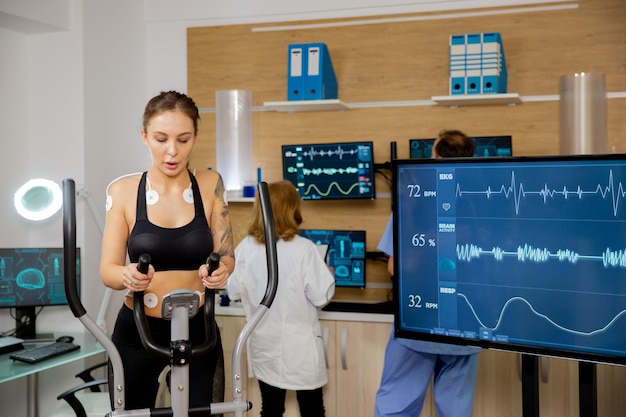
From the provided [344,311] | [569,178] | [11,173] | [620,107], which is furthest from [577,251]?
[11,173]

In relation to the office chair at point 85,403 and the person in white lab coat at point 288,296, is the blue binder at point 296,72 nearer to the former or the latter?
the person in white lab coat at point 288,296

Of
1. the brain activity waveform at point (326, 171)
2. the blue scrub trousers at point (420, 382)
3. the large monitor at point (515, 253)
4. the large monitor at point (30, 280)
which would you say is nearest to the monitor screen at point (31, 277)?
the large monitor at point (30, 280)

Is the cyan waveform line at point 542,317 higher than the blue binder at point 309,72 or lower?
lower

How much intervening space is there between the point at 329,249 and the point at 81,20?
1.85 metres

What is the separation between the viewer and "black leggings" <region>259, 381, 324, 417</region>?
3.43m

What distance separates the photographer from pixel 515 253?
2.20 meters

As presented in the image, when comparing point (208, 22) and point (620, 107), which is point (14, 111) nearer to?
point (208, 22)

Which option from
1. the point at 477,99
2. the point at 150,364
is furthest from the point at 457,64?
the point at 150,364

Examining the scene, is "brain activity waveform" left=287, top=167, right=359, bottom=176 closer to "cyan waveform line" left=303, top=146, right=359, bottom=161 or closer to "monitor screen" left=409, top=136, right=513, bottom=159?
"cyan waveform line" left=303, top=146, right=359, bottom=161

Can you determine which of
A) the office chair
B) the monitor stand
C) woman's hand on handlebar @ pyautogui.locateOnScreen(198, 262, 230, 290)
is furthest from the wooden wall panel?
woman's hand on handlebar @ pyautogui.locateOnScreen(198, 262, 230, 290)

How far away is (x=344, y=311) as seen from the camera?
3.67 meters

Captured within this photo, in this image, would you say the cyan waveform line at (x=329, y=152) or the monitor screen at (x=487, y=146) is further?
the cyan waveform line at (x=329, y=152)

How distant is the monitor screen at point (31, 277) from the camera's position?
3.63 m

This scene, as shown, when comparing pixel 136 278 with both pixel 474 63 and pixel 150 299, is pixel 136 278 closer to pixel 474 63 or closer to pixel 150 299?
pixel 150 299
